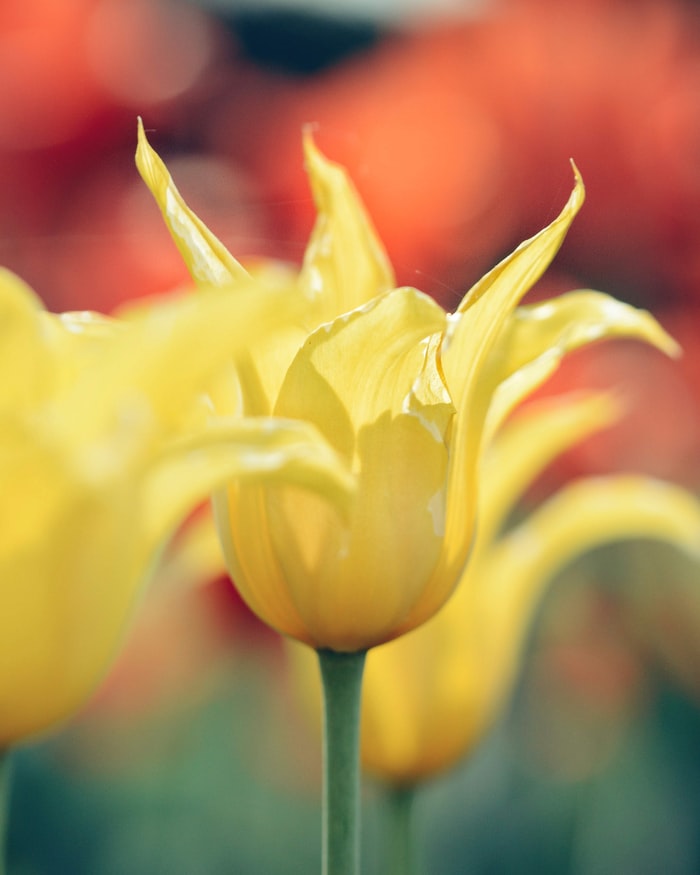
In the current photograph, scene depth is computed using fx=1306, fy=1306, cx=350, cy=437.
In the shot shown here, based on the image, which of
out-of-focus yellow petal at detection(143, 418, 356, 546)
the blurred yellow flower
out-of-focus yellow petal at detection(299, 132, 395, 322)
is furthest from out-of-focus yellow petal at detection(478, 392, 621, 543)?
out-of-focus yellow petal at detection(143, 418, 356, 546)

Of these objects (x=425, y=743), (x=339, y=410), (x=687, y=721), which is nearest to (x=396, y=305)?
(x=339, y=410)

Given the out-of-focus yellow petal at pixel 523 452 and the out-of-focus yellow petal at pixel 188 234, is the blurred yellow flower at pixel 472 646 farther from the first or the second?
the out-of-focus yellow petal at pixel 188 234

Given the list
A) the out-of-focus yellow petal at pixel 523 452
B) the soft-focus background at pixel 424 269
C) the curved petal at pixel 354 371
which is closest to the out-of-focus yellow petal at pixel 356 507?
the curved petal at pixel 354 371

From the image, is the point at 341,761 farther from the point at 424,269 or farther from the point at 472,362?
the point at 424,269

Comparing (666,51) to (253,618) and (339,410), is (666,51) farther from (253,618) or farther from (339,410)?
(339,410)

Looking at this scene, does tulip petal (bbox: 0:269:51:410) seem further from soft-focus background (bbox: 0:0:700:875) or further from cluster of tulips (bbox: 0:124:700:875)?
soft-focus background (bbox: 0:0:700:875)
